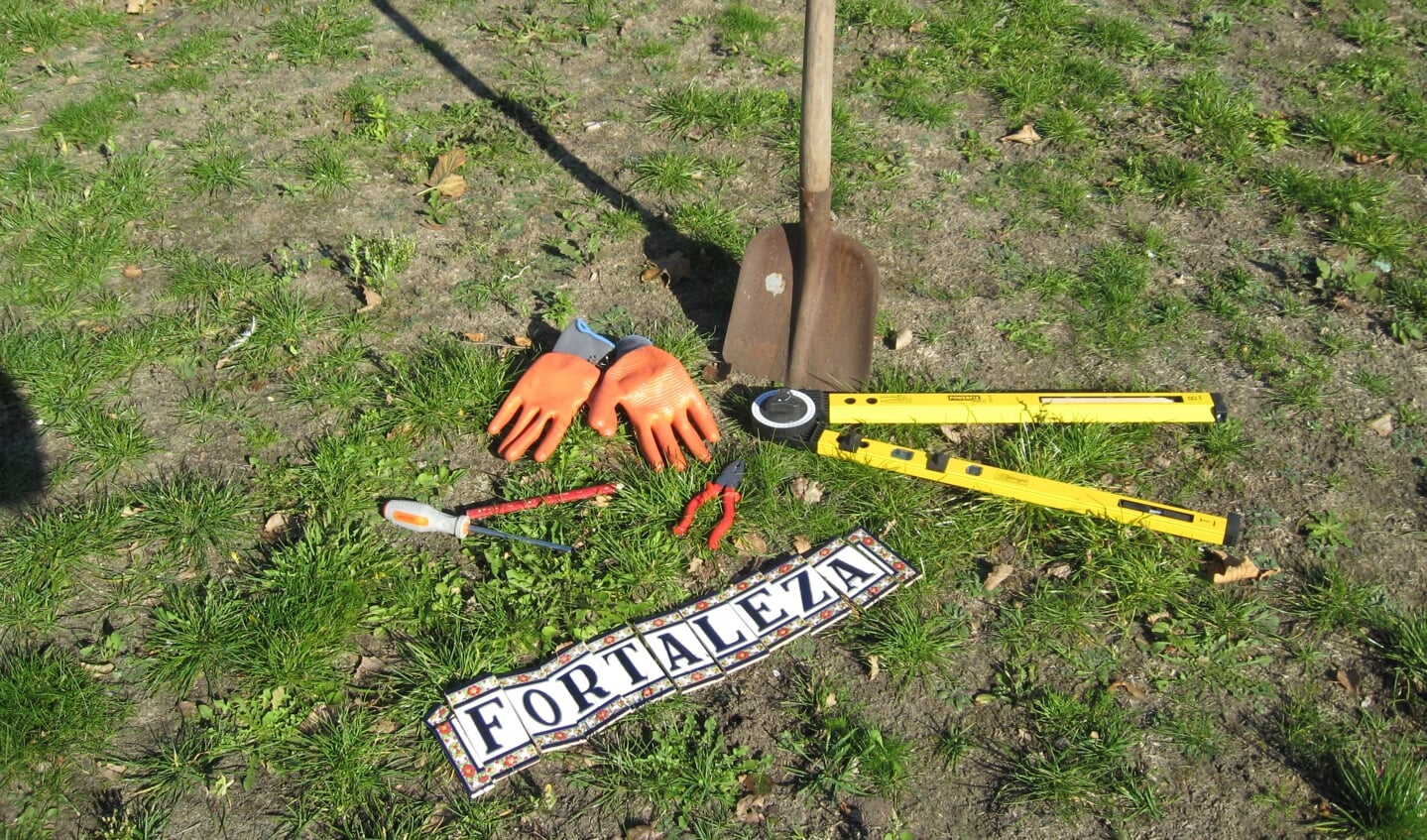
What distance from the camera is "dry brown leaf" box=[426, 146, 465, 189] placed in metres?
5.05

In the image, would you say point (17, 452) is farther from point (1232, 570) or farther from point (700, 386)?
point (1232, 570)

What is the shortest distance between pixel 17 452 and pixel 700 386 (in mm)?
2570

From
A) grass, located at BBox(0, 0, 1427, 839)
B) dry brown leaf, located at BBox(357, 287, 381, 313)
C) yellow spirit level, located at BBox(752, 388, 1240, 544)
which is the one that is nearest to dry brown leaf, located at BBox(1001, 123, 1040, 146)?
grass, located at BBox(0, 0, 1427, 839)

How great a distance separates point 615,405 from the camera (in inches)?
146

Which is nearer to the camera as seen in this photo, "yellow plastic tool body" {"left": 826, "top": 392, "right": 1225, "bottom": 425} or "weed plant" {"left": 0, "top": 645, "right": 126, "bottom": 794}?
"weed plant" {"left": 0, "top": 645, "right": 126, "bottom": 794}

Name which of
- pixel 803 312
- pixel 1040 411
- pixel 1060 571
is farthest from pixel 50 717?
pixel 1040 411

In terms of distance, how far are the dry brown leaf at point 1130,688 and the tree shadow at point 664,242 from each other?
197 centimetres

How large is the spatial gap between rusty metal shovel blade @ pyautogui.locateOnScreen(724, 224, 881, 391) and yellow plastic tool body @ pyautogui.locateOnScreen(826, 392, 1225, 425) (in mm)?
212

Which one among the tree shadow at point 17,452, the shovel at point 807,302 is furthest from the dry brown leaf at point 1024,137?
the tree shadow at point 17,452

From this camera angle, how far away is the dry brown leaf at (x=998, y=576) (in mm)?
3344

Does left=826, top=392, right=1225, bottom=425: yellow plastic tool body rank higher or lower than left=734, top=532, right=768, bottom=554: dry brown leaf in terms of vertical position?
higher

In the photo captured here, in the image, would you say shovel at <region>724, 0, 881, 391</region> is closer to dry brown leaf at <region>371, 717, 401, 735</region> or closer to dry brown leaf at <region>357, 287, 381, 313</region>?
dry brown leaf at <region>357, 287, 381, 313</region>

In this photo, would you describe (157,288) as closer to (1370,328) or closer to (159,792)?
(159,792)

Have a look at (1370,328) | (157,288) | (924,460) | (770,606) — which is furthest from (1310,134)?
(157,288)
